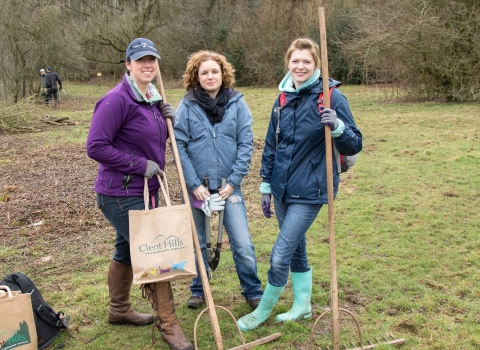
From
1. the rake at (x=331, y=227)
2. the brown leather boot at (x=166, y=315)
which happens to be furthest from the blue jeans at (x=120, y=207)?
the rake at (x=331, y=227)

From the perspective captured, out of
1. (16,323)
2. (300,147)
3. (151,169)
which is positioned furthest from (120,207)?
(300,147)

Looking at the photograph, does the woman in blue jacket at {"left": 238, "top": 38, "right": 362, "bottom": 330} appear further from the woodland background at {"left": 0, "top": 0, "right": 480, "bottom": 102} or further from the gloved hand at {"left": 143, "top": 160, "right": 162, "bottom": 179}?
the woodland background at {"left": 0, "top": 0, "right": 480, "bottom": 102}

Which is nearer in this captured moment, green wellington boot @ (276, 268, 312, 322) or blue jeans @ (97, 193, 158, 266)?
blue jeans @ (97, 193, 158, 266)

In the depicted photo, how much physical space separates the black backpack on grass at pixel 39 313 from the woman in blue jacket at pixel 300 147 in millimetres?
1663

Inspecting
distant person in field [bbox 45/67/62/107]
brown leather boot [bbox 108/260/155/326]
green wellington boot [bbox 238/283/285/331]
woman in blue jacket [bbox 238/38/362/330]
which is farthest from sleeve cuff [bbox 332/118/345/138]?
distant person in field [bbox 45/67/62/107]

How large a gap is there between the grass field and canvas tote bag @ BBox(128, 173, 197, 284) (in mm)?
777

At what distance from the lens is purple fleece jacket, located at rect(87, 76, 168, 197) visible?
313 centimetres

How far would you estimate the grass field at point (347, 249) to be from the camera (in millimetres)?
3791

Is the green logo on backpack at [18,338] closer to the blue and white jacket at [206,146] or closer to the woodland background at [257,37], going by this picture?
the blue and white jacket at [206,146]

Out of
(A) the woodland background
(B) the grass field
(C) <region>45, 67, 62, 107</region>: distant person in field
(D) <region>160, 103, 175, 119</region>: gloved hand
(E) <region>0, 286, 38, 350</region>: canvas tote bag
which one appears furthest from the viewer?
(C) <region>45, 67, 62, 107</region>: distant person in field

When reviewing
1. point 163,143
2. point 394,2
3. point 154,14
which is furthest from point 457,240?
point 154,14

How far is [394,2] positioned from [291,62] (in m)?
14.6

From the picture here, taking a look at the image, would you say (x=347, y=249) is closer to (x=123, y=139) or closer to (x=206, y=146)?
(x=206, y=146)

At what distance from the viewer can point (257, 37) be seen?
2948 centimetres
